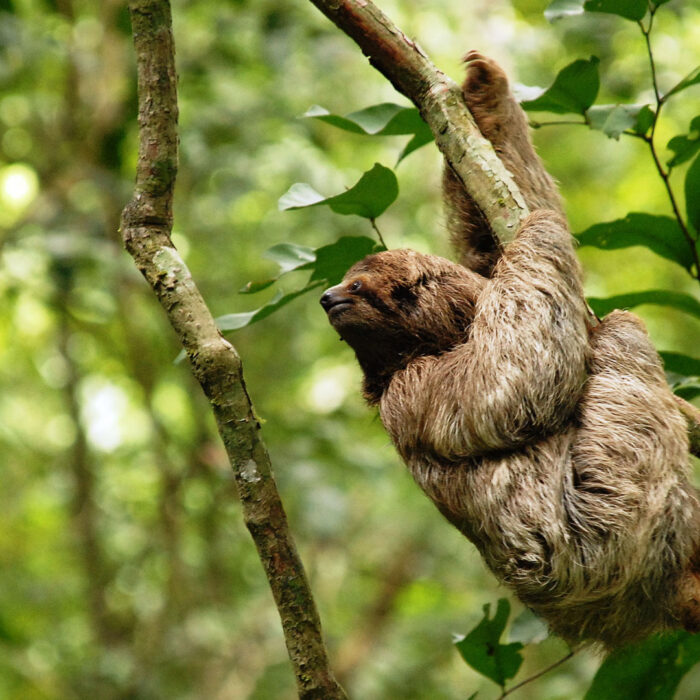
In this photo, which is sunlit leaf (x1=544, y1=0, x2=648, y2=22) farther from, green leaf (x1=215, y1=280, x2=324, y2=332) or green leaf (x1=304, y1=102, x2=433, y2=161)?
green leaf (x1=215, y1=280, x2=324, y2=332)

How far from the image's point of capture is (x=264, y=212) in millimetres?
12758

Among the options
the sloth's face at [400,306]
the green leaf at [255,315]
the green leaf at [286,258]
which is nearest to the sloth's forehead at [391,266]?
the sloth's face at [400,306]

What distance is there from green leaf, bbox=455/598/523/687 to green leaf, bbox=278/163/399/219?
→ 86.5 inches

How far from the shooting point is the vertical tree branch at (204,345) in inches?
141

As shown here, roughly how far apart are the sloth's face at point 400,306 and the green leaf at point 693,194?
1182mm

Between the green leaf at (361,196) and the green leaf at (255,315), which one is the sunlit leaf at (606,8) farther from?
the green leaf at (255,315)

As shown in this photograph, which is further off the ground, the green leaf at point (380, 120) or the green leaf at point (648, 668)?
the green leaf at point (380, 120)

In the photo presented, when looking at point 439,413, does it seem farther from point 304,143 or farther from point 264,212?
point 264,212

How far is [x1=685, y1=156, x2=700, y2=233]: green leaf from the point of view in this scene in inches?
181

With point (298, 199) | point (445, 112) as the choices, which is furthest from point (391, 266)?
point (445, 112)

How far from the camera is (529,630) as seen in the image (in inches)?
190

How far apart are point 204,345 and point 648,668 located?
297 centimetres

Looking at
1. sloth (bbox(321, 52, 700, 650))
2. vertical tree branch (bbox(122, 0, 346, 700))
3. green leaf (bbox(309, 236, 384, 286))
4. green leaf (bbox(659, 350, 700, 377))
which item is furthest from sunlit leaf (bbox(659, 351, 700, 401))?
vertical tree branch (bbox(122, 0, 346, 700))

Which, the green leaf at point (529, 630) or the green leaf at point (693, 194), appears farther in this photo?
the green leaf at point (529, 630)
